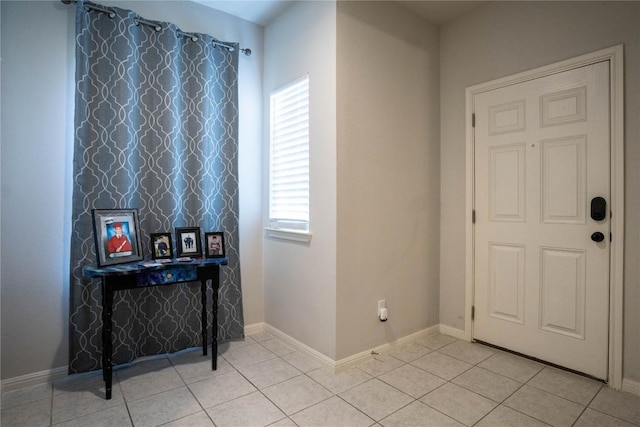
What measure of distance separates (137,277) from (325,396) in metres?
1.37

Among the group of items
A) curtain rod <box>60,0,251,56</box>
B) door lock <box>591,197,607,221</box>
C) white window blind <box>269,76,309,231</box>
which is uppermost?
curtain rod <box>60,0,251,56</box>

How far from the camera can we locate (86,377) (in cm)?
224

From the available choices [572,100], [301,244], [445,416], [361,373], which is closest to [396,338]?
[361,373]

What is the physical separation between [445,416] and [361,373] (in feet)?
2.04

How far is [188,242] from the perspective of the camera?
2.46 metres

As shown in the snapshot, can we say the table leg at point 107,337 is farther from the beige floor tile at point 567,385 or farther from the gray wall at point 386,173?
the beige floor tile at point 567,385

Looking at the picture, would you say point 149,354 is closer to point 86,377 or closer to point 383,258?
point 86,377

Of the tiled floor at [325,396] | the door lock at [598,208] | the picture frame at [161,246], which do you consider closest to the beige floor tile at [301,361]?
the tiled floor at [325,396]

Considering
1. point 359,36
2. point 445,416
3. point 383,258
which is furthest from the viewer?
point 383,258

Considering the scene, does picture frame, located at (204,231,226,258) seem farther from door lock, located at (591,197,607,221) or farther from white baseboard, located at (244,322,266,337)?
door lock, located at (591,197,607,221)

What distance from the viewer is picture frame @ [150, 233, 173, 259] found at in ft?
7.57

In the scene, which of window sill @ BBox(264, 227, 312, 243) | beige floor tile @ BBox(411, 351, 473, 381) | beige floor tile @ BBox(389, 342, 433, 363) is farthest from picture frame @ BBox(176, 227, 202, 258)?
beige floor tile @ BBox(411, 351, 473, 381)

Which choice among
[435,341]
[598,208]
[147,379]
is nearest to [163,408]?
[147,379]

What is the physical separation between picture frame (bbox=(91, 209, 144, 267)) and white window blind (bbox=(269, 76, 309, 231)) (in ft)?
3.64
